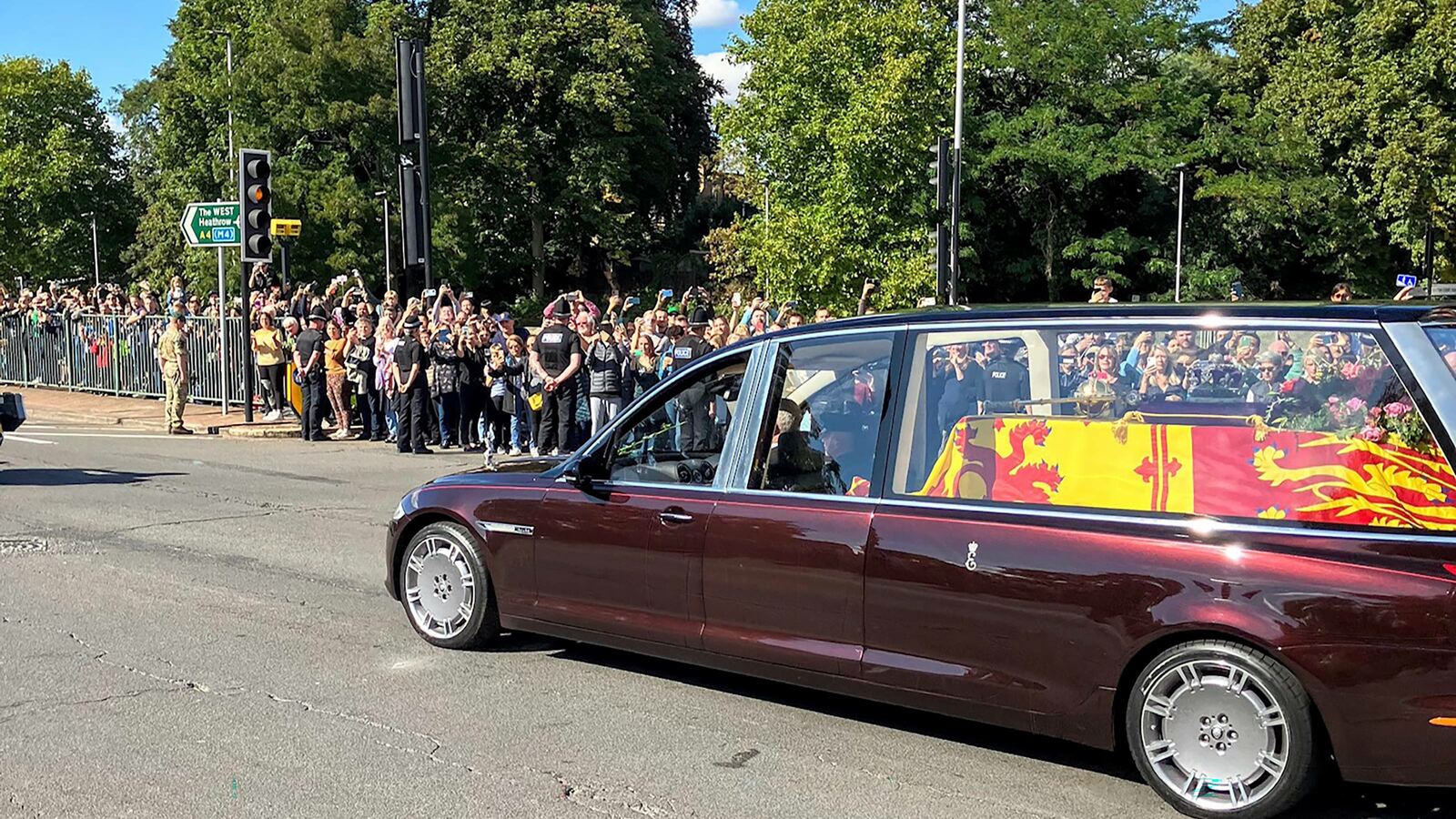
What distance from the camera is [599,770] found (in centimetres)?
492

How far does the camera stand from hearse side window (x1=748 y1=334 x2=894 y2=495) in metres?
5.27

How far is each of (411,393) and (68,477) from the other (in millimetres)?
4235

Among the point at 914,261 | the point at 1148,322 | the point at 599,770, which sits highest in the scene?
the point at 914,261

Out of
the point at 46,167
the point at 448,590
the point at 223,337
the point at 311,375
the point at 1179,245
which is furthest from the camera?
the point at 46,167

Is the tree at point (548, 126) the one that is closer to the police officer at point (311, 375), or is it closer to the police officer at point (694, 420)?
the police officer at point (311, 375)

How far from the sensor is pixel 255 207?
18578mm

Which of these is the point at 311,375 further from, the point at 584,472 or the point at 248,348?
the point at 584,472

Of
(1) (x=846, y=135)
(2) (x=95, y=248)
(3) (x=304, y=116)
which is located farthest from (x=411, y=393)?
(2) (x=95, y=248)

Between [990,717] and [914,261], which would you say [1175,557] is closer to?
[990,717]

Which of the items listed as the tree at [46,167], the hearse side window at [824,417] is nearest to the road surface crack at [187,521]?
the hearse side window at [824,417]

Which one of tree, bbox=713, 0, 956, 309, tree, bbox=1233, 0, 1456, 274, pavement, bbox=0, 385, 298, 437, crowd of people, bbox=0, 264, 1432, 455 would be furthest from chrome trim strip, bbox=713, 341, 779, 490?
tree, bbox=1233, 0, 1456, 274

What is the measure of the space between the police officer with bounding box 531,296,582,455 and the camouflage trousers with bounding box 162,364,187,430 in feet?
20.7

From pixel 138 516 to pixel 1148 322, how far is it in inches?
345

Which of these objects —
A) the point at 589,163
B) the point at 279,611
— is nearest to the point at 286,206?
the point at 589,163
